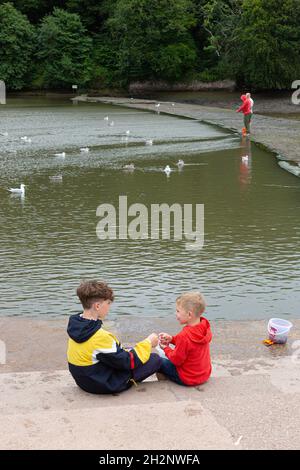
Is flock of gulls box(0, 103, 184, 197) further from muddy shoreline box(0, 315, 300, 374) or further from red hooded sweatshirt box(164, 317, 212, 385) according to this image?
red hooded sweatshirt box(164, 317, 212, 385)

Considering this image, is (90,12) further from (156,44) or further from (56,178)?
(56,178)

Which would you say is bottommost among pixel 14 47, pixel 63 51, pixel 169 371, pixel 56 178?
pixel 169 371

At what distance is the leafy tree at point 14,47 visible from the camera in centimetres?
5359

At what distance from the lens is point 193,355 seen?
4699 millimetres

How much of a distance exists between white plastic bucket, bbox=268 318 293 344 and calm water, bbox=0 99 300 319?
1.23 metres

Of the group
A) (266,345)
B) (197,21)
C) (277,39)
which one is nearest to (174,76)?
(197,21)

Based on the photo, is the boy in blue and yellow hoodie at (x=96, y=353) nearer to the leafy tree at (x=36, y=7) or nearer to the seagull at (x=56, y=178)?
the seagull at (x=56, y=178)

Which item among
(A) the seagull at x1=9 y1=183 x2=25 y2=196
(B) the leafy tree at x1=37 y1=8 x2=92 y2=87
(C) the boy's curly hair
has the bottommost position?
(A) the seagull at x1=9 y1=183 x2=25 y2=196

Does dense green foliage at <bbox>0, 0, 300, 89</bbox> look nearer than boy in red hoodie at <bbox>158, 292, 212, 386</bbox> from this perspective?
No

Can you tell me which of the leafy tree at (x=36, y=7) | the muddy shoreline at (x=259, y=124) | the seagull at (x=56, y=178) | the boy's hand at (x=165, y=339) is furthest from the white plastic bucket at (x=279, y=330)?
the leafy tree at (x=36, y=7)

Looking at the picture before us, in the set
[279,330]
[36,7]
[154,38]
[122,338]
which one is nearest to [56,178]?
[122,338]

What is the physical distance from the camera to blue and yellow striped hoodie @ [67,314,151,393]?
450 cm

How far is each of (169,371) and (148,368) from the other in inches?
7.3

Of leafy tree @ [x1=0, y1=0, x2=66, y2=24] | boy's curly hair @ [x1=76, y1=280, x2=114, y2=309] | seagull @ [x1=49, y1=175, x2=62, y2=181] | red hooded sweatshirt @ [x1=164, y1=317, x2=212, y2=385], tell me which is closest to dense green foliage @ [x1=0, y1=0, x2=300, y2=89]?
leafy tree @ [x1=0, y1=0, x2=66, y2=24]
